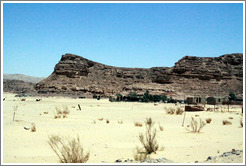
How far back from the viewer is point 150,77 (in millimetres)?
120188

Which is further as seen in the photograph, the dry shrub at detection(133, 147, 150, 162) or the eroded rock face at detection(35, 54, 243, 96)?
the eroded rock face at detection(35, 54, 243, 96)

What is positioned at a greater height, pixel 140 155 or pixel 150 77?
pixel 150 77

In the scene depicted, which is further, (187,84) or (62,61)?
(62,61)

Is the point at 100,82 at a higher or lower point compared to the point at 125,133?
higher

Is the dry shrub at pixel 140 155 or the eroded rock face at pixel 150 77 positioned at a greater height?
the eroded rock face at pixel 150 77

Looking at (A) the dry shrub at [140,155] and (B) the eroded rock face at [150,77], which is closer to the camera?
(A) the dry shrub at [140,155]

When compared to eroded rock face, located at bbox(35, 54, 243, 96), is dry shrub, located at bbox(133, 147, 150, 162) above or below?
below

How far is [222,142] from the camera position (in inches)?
458

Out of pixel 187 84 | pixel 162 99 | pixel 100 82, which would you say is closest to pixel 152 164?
pixel 162 99

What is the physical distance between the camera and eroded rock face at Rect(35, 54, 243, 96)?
103 meters

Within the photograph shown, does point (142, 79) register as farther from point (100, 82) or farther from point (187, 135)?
point (187, 135)

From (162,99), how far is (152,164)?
207 feet

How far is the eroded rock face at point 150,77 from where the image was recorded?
10294 centimetres

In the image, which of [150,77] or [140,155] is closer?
[140,155]
